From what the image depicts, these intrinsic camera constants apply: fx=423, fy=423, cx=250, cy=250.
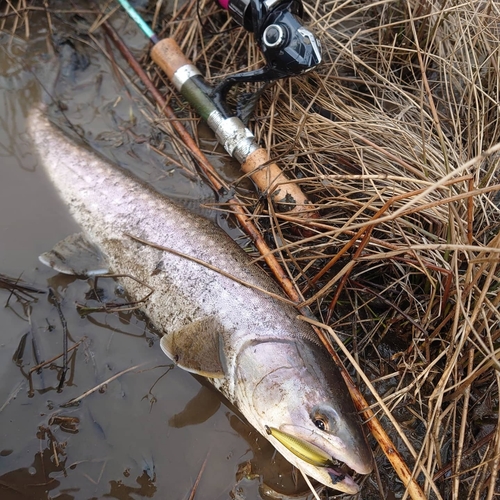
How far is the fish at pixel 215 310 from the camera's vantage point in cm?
223

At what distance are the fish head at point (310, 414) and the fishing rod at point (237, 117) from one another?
1.09 m

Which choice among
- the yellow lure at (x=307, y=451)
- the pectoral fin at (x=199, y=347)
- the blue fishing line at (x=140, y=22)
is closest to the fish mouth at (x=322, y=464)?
the yellow lure at (x=307, y=451)

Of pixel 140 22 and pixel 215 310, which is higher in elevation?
pixel 140 22

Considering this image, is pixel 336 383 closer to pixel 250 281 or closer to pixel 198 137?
pixel 250 281

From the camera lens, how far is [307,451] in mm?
2176

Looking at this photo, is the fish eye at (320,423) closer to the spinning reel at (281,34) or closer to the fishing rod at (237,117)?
the fishing rod at (237,117)

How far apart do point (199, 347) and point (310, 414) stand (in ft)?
2.53

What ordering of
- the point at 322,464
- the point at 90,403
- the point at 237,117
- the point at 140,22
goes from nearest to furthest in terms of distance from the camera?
the point at 322,464 < the point at 90,403 < the point at 237,117 < the point at 140,22

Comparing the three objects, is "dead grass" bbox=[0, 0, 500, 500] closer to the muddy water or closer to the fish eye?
the fish eye

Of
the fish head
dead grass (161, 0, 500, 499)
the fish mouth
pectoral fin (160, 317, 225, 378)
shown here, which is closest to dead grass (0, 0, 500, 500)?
dead grass (161, 0, 500, 499)

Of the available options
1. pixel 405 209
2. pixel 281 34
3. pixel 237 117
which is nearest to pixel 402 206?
pixel 405 209

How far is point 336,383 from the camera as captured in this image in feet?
7.77

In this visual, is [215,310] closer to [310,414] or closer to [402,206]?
[310,414]

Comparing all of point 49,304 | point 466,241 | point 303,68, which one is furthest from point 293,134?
point 49,304
